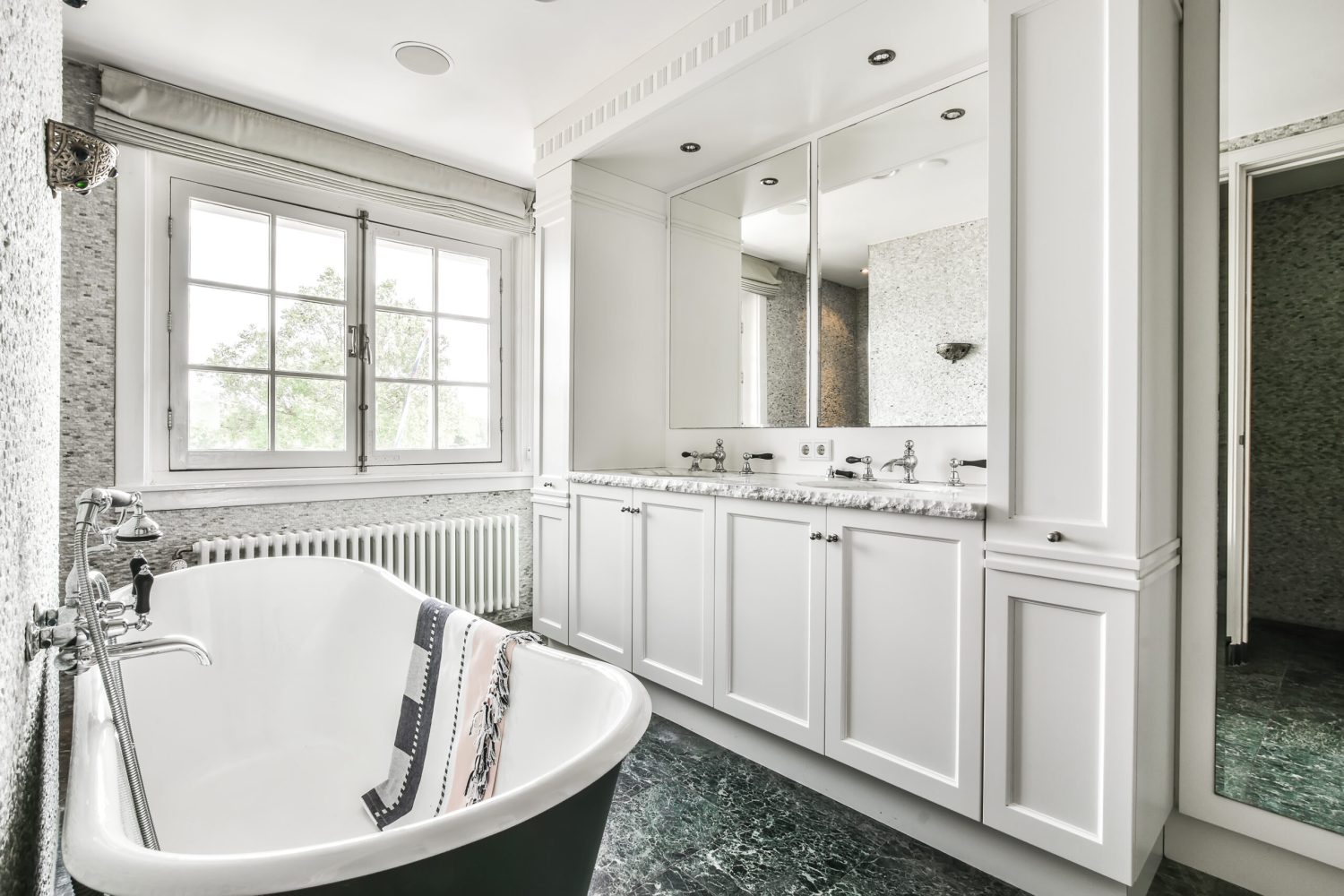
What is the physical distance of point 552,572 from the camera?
2.97 meters

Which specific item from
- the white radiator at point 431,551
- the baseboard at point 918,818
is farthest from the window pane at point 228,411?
the baseboard at point 918,818

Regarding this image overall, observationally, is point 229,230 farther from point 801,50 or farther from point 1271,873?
point 1271,873

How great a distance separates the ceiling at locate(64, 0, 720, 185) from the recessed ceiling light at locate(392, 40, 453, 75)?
0.11ft

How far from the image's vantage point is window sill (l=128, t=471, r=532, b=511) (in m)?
2.54

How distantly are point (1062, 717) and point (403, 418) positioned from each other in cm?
294

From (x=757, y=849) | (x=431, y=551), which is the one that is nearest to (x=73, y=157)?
(x=757, y=849)

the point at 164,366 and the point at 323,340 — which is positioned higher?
the point at 323,340

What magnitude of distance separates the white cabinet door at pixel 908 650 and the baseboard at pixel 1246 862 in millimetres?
558

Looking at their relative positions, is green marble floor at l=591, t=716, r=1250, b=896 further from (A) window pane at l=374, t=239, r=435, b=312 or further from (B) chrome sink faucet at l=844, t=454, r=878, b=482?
(A) window pane at l=374, t=239, r=435, b=312

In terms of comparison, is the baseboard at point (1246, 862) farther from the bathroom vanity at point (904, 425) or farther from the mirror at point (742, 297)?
the mirror at point (742, 297)

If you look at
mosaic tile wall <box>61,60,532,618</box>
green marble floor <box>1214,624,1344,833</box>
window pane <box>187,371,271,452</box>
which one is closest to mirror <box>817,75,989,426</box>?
green marble floor <box>1214,624,1344,833</box>

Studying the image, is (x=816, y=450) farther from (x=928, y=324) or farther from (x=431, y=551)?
(x=431, y=551)

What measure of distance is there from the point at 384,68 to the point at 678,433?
74.3 inches

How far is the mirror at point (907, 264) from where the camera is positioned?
2.11m
